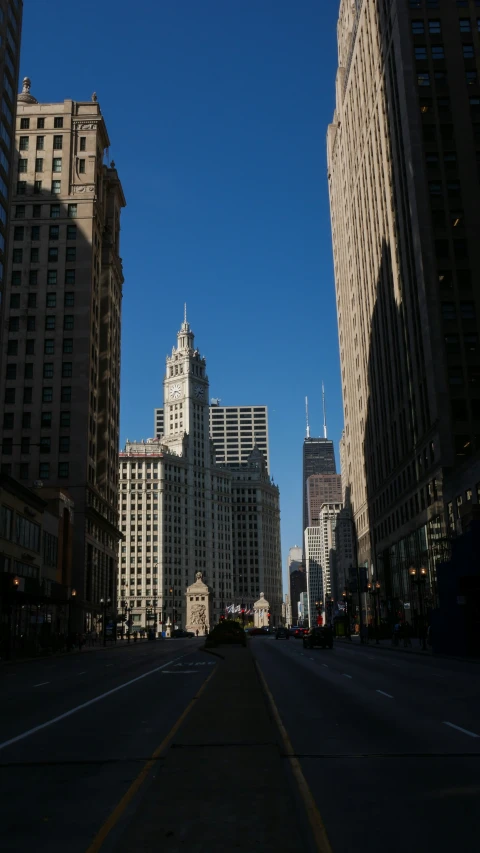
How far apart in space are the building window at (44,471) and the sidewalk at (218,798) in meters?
77.0

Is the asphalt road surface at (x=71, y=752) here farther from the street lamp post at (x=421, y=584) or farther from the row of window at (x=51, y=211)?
the row of window at (x=51, y=211)

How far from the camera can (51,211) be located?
96.6 m

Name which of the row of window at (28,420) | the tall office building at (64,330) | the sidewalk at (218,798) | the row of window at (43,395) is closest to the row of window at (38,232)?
the tall office building at (64,330)

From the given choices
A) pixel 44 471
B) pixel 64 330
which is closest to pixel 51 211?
pixel 64 330

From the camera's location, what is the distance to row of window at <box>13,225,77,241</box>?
95000 millimetres

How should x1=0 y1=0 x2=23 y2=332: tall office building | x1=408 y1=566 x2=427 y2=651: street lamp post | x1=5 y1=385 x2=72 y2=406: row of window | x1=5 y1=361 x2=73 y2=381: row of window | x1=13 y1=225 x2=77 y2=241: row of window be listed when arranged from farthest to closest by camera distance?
x1=13 y1=225 x2=77 y2=241: row of window < x1=5 y1=361 x2=73 y2=381: row of window < x1=5 y1=385 x2=72 y2=406: row of window < x1=0 y1=0 x2=23 y2=332: tall office building < x1=408 y1=566 x2=427 y2=651: street lamp post

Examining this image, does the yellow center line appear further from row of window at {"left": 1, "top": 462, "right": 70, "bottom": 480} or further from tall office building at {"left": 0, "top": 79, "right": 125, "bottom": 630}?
row of window at {"left": 1, "top": 462, "right": 70, "bottom": 480}

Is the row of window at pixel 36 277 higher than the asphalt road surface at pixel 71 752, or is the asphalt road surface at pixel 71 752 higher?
the row of window at pixel 36 277

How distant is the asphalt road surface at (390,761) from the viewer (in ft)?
24.1

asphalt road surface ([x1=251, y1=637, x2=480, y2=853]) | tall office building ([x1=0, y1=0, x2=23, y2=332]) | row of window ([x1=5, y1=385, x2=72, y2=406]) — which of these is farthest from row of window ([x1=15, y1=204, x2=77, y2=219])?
asphalt road surface ([x1=251, y1=637, x2=480, y2=853])

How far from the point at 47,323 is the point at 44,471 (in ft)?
61.5

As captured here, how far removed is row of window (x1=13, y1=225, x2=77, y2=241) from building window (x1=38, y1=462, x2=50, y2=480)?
29.4 m

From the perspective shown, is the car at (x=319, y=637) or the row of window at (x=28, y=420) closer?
the car at (x=319, y=637)

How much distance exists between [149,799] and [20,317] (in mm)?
89803
